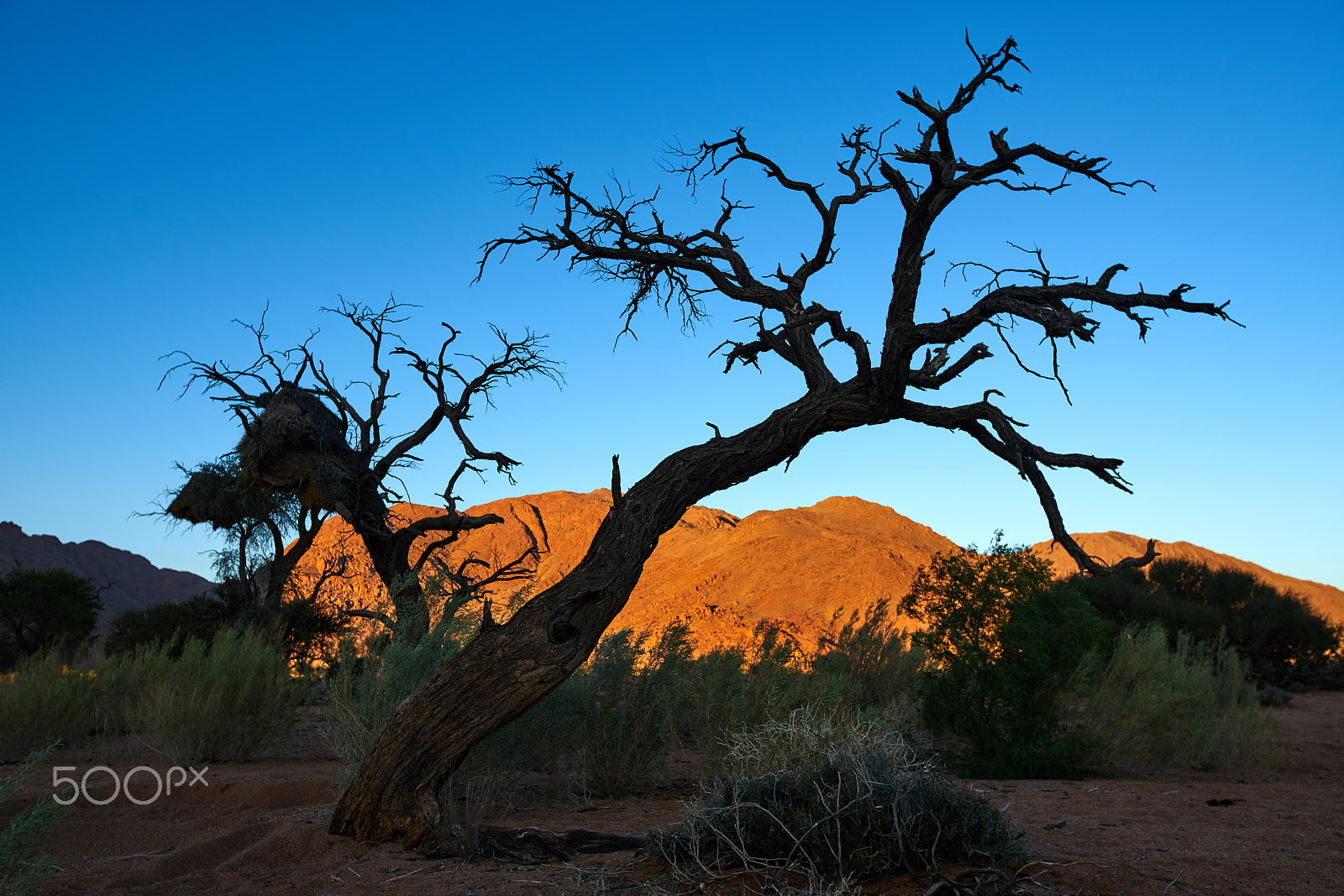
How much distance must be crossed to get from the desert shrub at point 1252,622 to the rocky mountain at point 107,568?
1780 inches

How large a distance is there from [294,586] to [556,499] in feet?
95.3

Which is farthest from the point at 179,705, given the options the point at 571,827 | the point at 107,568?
the point at 107,568

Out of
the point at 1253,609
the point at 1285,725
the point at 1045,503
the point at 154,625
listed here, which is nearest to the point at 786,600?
the point at 1253,609

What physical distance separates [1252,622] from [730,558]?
17644 mm

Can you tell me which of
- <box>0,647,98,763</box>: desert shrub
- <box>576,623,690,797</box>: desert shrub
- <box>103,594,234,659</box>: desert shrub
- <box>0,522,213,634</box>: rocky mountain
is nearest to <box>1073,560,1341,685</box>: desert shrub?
<box>576,623,690,797</box>: desert shrub

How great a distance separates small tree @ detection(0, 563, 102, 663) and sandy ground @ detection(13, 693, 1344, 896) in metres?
18.3

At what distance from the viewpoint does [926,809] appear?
14.4ft

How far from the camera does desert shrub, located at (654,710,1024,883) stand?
425 centimetres

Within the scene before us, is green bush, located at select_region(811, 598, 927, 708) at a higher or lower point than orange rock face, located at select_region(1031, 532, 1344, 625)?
lower

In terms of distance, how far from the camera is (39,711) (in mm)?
9875

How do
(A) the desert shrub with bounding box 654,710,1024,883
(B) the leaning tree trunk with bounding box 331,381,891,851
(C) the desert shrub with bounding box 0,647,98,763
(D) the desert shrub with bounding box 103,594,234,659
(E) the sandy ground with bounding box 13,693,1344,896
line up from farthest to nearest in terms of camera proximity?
(D) the desert shrub with bounding box 103,594,234,659
(C) the desert shrub with bounding box 0,647,98,763
(B) the leaning tree trunk with bounding box 331,381,891,851
(E) the sandy ground with bounding box 13,693,1344,896
(A) the desert shrub with bounding box 654,710,1024,883

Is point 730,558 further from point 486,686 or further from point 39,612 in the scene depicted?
point 486,686

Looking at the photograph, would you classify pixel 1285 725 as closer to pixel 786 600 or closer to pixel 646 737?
pixel 646 737

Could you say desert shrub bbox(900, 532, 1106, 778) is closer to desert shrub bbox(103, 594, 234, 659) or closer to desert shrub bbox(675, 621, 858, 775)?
desert shrub bbox(675, 621, 858, 775)
